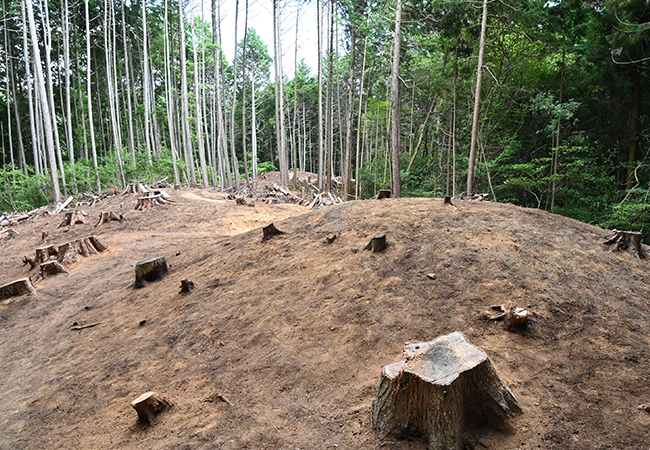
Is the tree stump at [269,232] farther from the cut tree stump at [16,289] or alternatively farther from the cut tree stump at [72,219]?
the cut tree stump at [72,219]

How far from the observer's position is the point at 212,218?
34.8 ft

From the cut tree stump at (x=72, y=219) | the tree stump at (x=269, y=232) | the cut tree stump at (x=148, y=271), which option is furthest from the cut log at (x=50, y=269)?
the tree stump at (x=269, y=232)

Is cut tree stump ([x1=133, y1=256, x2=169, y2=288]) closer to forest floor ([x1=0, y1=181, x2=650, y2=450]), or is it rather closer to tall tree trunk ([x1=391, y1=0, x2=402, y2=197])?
forest floor ([x1=0, y1=181, x2=650, y2=450])

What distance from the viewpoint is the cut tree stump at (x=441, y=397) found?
1.74 metres

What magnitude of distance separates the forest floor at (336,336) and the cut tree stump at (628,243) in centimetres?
14

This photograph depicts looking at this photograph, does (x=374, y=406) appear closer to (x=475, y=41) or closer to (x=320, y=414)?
(x=320, y=414)

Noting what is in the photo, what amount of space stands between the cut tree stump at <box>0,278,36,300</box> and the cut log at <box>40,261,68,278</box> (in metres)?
0.74

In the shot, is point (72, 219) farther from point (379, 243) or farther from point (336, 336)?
point (336, 336)

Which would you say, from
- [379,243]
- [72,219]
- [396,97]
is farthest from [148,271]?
[396,97]

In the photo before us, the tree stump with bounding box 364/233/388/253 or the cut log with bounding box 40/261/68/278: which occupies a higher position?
the tree stump with bounding box 364/233/388/253

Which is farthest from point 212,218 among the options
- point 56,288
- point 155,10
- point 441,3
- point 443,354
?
point 155,10

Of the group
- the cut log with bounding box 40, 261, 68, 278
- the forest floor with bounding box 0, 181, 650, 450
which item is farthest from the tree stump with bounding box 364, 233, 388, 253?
the cut log with bounding box 40, 261, 68, 278

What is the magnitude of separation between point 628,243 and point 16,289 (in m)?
8.72

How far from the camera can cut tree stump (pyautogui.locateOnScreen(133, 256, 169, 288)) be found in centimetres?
534
